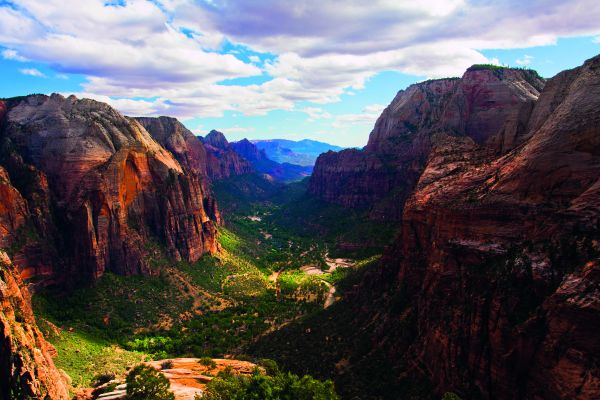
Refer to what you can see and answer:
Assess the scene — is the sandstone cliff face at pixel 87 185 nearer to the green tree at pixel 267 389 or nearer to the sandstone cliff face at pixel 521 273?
the green tree at pixel 267 389

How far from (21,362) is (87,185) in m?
63.5

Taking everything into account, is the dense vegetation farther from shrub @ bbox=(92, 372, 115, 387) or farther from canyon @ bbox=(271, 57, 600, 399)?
canyon @ bbox=(271, 57, 600, 399)

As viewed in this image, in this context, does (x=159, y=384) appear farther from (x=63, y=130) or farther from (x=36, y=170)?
(x=63, y=130)

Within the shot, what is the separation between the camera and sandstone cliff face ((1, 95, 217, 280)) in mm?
95938

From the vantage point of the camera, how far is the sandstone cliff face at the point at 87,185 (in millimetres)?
95938

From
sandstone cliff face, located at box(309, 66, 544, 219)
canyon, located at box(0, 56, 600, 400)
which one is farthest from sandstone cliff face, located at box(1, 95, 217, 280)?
sandstone cliff face, located at box(309, 66, 544, 219)

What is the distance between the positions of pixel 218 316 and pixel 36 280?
134 ft

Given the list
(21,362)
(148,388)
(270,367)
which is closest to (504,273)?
(270,367)

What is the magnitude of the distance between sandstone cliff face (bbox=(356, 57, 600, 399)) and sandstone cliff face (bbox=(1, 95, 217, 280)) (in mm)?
72833

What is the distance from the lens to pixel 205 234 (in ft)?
454

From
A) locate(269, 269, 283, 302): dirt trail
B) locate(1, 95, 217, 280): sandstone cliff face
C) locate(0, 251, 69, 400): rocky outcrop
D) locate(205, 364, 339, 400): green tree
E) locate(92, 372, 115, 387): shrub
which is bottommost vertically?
locate(269, 269, 283, 302): dirt trail

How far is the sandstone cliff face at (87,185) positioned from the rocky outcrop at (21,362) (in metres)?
43.7

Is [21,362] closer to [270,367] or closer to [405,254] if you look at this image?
[270,367]

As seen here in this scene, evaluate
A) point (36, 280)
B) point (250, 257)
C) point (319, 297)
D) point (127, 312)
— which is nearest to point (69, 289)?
point (36, 280)
